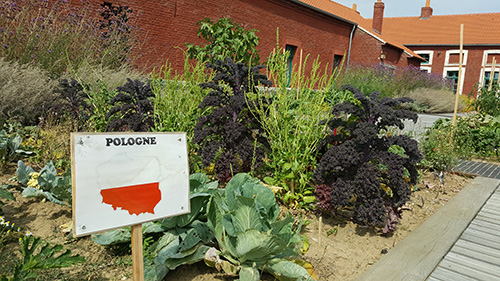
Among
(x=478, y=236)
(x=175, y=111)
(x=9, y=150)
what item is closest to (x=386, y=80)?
(x=478, y=236)

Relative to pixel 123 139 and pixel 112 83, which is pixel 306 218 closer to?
pixel 123 139

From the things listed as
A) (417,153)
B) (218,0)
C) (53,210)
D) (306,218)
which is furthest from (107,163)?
(218,0)

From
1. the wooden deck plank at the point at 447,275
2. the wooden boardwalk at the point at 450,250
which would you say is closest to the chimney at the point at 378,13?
the wooden boardwalk at the point at 450,250

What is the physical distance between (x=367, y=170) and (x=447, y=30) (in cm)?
3584

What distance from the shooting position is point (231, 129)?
295 centimetres

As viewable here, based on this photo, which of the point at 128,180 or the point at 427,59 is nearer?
the point at 128,180

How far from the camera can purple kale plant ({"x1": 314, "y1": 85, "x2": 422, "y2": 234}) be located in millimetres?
2617

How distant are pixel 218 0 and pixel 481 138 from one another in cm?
985

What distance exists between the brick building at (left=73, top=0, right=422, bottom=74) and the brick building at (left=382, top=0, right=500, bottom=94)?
6972 mm

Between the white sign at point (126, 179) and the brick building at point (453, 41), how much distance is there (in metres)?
34.6

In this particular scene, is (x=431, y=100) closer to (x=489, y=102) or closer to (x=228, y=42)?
(x=489, y=102)

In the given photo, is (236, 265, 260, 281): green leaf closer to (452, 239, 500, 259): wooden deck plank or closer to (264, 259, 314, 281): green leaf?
(264, 259, 314, 281): green leaf

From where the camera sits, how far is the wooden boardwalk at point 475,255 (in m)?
2.28

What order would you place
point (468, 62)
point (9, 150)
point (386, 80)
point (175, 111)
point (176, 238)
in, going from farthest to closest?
point (468, 62)
point (386, 80)
point (175, 111)
point (9, 150)
point (176, 238)
